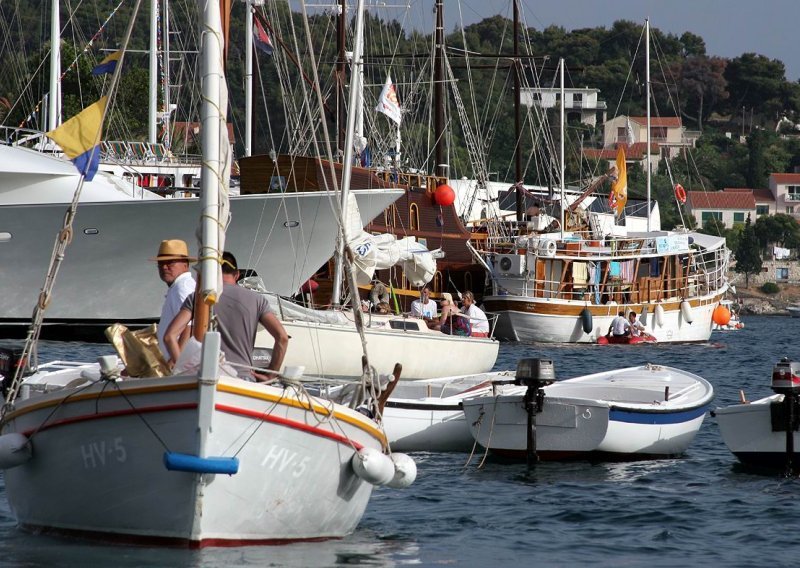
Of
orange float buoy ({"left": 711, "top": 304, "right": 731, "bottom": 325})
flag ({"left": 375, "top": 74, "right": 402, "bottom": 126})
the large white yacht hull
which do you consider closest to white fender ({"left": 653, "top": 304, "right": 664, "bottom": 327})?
orange float buoy ({"left": 711, "top": 304, "right": 731, "bottom": 325})

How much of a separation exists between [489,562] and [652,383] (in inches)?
304

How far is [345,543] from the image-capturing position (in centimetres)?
1019

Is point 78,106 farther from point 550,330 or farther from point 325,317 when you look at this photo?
point 325,317

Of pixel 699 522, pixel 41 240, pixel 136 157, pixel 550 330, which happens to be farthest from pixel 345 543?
pixel 550 330

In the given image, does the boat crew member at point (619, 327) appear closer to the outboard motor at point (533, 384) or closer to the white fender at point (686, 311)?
the white fender at point (686, 311)

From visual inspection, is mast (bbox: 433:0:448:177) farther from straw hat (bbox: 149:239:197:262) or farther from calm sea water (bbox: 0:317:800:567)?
straw hat (bbox: 149:239:197:262)

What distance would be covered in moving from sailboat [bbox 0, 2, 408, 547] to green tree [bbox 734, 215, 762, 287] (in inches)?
4318

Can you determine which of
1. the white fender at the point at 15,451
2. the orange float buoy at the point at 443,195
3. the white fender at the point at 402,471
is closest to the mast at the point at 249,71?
the orange float buoy at the point at 443,195

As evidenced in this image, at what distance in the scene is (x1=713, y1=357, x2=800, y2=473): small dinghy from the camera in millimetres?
13773

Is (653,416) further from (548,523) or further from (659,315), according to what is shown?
(659,315)

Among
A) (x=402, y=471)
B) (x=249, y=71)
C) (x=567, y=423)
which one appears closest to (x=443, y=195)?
(x=249, y=71)

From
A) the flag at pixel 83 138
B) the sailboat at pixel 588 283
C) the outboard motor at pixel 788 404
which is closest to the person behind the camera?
the flag at pixel 83 138

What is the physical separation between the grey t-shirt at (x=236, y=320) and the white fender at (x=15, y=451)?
59.4 inches

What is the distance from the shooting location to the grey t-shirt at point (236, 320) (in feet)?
30.9
